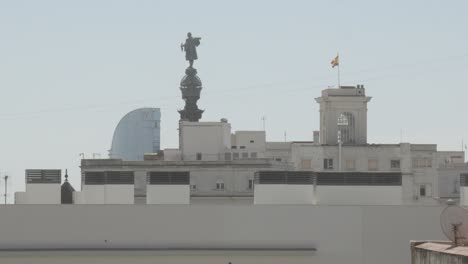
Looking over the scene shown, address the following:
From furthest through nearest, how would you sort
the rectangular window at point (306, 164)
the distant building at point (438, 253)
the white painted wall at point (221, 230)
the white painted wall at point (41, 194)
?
the rectangular window at point (306, 164)
the white painted wall at point (41, 194)
the white painted wall at point (221, 230)
the distant building at point (438, 253)

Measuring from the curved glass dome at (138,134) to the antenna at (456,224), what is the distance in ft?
393

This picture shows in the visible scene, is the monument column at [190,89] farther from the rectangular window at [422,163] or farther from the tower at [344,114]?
the rectangular window at [422,163]

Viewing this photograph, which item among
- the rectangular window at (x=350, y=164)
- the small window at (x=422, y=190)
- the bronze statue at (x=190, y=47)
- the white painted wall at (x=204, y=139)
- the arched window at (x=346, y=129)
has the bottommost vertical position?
the small window at (x=422, y=190)

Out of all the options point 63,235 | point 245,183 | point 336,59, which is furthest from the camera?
point 245,183

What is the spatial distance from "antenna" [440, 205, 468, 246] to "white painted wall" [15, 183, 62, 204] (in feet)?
70.7

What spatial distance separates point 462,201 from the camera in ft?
156

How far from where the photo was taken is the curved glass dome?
489 feet

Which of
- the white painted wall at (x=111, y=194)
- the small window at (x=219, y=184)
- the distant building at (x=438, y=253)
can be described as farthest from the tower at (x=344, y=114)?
the distant building at (x=438, y=253)

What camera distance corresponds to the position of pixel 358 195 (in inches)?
1804

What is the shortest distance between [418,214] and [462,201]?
231 inches

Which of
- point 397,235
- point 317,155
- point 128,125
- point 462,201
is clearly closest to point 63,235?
point 397,235

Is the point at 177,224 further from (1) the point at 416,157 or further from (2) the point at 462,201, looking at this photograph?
(1) the point at 416,157

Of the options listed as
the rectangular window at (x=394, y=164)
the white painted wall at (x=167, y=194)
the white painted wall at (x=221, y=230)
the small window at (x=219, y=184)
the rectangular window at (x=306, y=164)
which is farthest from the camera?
the rectangular window at (x=394, y=164)

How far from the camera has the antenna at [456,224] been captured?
28.1 m
